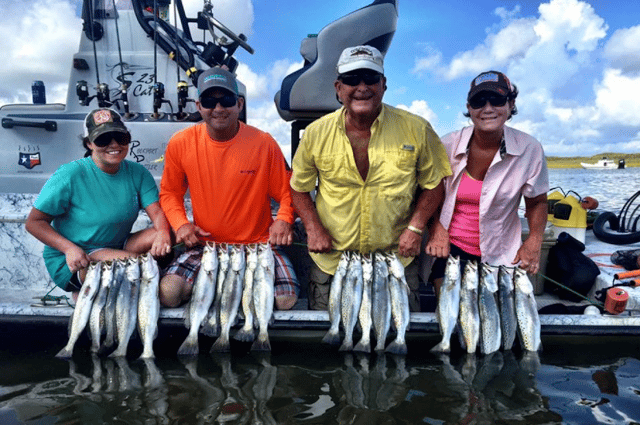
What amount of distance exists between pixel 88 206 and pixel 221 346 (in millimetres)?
1593

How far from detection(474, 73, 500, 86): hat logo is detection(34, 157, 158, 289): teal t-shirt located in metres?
2.94

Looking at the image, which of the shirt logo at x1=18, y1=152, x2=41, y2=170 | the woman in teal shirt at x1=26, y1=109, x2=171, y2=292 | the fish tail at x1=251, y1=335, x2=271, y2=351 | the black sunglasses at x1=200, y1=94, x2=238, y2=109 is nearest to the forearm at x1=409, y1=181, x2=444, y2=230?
the fish tail at x1=251, y1=335, x2=271, y2=351

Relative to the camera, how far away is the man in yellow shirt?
3.78 m

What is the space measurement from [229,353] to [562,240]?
352cm

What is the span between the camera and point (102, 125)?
3.86 metres

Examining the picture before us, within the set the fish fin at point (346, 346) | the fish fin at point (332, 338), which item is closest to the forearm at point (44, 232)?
the fish fin at point (332, 338)

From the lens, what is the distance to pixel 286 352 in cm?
392

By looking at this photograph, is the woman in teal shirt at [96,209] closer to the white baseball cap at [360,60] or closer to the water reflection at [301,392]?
the water reflection at [301,392]

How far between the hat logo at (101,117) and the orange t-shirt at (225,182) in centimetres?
54

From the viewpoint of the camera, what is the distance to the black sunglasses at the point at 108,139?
3.86 metres

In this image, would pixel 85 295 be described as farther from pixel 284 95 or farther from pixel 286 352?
pixel 284 95

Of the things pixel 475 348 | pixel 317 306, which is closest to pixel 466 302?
pixel 475 348

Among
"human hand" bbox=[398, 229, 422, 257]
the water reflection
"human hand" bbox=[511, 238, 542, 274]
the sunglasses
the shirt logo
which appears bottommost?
the water reflection

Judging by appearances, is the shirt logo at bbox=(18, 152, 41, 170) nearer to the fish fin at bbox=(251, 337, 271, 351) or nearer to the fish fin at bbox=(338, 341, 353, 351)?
the fish fin at bbox=(251, 337, 271, 351)
